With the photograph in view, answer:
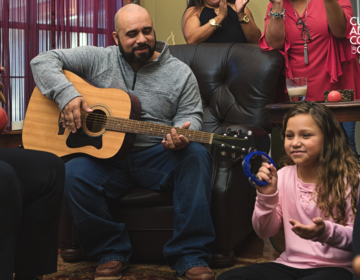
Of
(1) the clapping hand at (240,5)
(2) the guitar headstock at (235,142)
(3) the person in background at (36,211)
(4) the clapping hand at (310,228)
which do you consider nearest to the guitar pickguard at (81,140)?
(3) the person in background at (36,211)

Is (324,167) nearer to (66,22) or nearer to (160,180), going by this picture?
(160,180)

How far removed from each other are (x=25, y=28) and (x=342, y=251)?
2.87 meters

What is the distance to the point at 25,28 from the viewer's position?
10.1 feet

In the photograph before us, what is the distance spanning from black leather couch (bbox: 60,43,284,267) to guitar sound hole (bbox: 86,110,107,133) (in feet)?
1.07

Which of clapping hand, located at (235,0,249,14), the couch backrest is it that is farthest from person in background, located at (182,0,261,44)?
the couch backrest

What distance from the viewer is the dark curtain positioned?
2996 millimetres

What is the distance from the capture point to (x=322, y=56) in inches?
77.9

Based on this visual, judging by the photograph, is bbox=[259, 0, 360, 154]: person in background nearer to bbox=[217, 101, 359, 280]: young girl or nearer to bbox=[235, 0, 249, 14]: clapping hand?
bbox=[235, 0, 249, 14]: clapping hand

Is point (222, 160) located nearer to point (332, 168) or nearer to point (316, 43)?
point (332, 168)

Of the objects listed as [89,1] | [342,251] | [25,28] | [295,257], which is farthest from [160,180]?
[89,1]

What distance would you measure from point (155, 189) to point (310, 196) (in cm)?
75

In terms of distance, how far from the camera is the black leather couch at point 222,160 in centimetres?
170

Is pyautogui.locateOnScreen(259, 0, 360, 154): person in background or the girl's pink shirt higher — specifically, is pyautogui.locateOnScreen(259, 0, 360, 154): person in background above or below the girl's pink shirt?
above

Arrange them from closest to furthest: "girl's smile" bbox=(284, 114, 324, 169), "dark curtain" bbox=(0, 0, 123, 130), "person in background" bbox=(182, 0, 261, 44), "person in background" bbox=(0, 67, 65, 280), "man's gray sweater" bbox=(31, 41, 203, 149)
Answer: "girl's smile" bbox=(284, 114, 324, 169), "person in background" bbox=(0, 67, 65, 280), "man's gray sweater" bbox=(31, 41, 203, 149), "person in background" bbox=(182, 0, 261, 44), "dark curtain" bbox=(0, 0, 123, 130)
